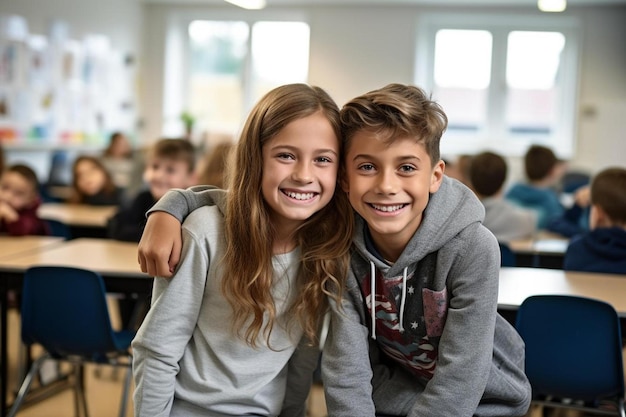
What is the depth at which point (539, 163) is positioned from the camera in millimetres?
5352

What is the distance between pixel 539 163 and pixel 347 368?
4052 millimetres

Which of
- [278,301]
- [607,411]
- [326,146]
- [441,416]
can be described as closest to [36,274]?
[278,301]

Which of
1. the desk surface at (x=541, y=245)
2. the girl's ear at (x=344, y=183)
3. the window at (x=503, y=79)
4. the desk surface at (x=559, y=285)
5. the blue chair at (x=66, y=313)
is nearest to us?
the girl's ear at (x=344, y=183)

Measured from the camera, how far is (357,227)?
5.54 feet

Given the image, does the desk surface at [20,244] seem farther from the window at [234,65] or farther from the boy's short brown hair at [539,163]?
the window at [234,65]

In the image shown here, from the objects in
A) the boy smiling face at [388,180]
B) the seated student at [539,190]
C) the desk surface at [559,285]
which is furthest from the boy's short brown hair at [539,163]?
the boy smiling face at [388,180]

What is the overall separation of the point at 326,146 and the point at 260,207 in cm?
19

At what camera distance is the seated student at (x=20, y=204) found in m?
3.85

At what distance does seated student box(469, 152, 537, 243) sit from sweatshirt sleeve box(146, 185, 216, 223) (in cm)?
248

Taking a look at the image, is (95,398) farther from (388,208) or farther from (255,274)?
(388,208)

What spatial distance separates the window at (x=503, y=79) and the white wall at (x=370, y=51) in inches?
8.4

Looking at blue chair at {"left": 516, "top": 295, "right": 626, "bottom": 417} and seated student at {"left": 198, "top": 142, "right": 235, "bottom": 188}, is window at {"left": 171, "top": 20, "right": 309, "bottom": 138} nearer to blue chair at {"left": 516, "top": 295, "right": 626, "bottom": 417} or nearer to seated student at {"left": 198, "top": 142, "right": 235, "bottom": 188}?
seated student at {"left": 198, "top": 142, "right": 235, "bottom": 188}

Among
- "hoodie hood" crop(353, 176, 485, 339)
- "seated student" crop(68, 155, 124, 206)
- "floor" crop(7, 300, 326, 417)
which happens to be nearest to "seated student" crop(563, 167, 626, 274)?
"floor" crop(7, 300, 326, 417)

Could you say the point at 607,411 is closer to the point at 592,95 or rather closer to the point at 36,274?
the point at 36,274
